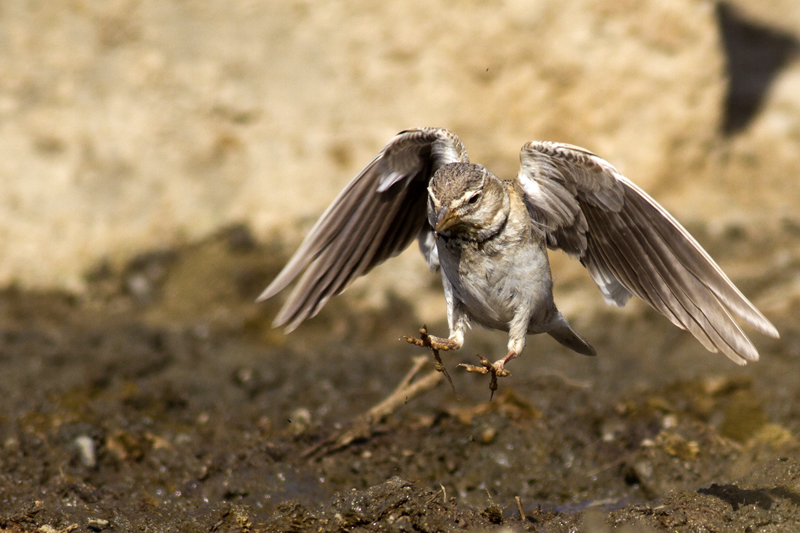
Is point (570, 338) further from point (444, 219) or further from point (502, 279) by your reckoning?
point (444, 219)

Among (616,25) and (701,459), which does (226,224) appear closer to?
(616,25)

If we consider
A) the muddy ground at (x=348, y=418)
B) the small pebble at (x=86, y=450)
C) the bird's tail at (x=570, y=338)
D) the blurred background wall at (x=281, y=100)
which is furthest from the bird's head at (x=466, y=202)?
the blurred background wall at (x=281, y=100)

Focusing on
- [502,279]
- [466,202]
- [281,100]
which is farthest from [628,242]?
[281,100]

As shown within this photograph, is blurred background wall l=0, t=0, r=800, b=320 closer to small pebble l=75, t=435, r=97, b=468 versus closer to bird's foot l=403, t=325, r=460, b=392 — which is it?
small pebble l=75, t=435, r=97, b=468

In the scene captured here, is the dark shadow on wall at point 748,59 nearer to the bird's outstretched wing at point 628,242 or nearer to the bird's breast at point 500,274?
the bird's outstretched wing at point 628,242

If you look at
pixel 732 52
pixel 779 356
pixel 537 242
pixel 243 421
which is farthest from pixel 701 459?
pixel 732 52

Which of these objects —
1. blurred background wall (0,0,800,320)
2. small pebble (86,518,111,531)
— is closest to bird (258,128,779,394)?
small pebble (86,518,111,531)

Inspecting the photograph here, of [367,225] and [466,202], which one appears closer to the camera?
[466,202]

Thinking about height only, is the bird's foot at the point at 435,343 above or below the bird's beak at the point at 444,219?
below
